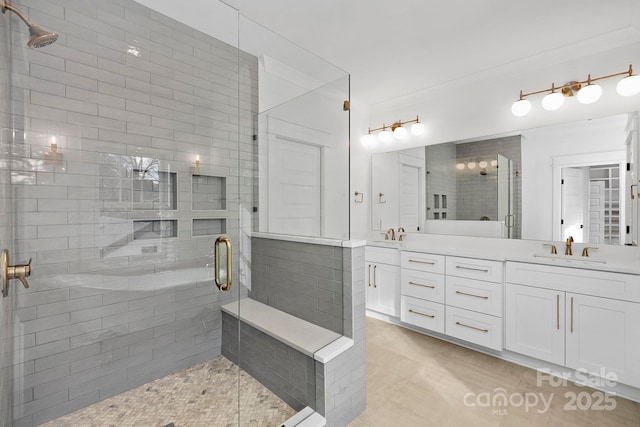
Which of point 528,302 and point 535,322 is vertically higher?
point 528,302

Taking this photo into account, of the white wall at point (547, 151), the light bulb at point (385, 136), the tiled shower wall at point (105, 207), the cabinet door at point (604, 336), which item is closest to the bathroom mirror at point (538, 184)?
the white wall at point (547, 151)

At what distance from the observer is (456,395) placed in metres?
1.95

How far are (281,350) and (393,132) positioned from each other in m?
2.89

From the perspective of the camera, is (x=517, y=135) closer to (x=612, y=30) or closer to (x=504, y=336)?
(x=612, y=30)

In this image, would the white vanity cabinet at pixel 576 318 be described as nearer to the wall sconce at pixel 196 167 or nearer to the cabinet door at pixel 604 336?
the cabinet door at pixel 604 336

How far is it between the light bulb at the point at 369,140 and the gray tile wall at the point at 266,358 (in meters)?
2.81

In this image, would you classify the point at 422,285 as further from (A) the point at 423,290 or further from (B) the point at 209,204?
(B) the point at 209,204

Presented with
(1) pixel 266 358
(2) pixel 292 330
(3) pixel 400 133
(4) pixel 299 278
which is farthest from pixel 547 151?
(1) pixel 266 358

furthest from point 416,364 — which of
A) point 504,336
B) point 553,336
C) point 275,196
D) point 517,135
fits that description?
point 517,135

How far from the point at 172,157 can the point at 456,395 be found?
236cm

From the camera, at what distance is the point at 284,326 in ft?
6.05

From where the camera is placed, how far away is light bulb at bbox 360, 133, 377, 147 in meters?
3.79

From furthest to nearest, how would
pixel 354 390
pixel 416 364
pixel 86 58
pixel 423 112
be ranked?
pixel 423 112
pixel 416 364
pixel 354 390
pixel 86 58

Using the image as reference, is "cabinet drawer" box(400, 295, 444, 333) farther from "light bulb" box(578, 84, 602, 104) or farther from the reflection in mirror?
"light bulb" box(578, 84, 602, 104)
